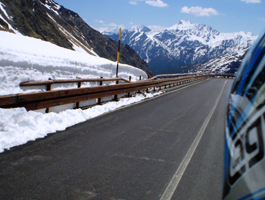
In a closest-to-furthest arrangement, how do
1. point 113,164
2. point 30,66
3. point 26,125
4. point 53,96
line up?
point 113,164
point 26,125
point 53,96
point 30,66

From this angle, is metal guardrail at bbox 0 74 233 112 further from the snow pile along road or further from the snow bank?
the snow bank

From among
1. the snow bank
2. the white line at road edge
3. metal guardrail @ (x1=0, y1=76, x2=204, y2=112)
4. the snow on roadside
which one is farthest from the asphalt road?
the snow bank

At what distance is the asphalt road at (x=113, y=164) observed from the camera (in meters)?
3.20

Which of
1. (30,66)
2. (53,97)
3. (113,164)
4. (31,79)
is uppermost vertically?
(30,66)

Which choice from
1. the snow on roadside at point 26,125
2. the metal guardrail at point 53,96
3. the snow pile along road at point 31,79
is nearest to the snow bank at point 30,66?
the snow pile along road at point 31,79

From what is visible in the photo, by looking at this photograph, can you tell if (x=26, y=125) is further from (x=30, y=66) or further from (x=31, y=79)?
(x=30, y=66)

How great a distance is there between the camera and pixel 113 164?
161 inches

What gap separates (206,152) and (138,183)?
213 cm

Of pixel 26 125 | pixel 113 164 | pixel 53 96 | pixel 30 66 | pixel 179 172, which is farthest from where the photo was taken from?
pixel 30 66

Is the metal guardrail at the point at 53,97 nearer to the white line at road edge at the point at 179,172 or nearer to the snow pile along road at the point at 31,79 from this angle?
the snow pile along road at the point at 31,79

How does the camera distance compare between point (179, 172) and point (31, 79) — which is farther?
point (31, 79)

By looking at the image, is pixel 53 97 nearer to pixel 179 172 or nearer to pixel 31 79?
pixel 31 79

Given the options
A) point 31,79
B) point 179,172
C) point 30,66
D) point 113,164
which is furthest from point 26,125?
point 179,172

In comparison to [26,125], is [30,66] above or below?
above
